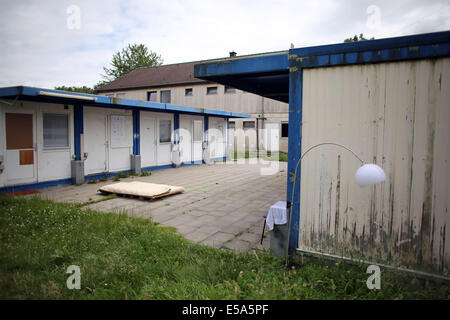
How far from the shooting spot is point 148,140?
1307 cm

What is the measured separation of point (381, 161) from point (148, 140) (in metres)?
11.0

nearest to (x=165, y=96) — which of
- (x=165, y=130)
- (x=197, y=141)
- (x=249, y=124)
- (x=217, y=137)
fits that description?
(x=249, y=124)

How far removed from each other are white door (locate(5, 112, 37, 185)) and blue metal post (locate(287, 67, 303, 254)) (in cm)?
812

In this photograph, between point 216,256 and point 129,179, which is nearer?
point 216,256

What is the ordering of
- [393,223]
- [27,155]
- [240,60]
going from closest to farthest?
[393,223] → [240,60] → [27,155]

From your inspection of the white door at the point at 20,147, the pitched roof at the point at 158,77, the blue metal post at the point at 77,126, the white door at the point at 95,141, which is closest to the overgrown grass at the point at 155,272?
the white door at the point at 20,147

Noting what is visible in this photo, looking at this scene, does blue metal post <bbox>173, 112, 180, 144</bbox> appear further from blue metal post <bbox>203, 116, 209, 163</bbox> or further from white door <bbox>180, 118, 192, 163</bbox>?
blue metal post <bbox>203, 116, 209, 163</bbox>

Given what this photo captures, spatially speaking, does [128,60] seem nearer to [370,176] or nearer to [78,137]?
[78,137]

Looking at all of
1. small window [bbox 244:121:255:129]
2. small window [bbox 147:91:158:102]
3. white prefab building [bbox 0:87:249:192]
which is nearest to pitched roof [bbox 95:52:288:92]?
small window [bbox 147:91:158:102]

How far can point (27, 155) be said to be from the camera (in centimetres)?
862

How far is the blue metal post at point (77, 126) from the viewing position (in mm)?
9859
